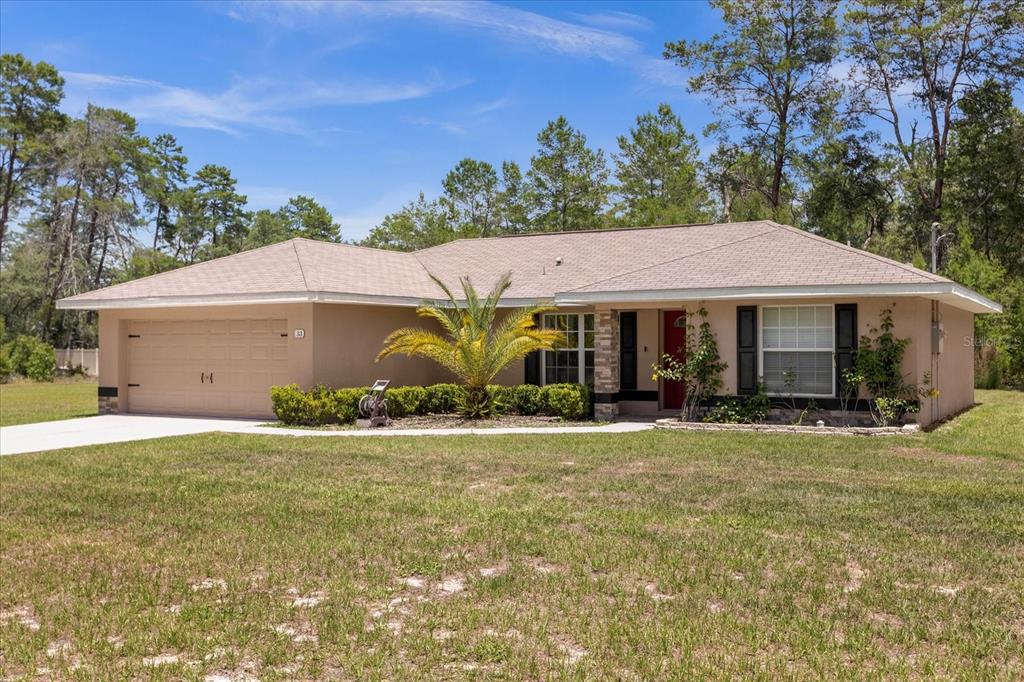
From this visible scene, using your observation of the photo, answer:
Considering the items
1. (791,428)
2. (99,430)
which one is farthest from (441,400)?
(791,428)

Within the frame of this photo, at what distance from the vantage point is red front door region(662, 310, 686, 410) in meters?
19.0

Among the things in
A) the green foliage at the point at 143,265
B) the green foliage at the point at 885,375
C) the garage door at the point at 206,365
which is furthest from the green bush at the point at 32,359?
the green foliage at the point at 885,375

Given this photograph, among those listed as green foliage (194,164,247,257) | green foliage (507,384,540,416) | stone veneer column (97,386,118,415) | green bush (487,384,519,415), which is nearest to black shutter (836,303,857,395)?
green foliage (507,384,540,416)

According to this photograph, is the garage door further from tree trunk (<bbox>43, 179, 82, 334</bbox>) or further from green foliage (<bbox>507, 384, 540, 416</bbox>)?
tree trunk (<bbox>43, 179, 82, 334</bbox>)

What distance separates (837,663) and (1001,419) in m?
15.3

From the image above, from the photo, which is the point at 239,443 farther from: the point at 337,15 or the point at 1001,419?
the point at 1001,419

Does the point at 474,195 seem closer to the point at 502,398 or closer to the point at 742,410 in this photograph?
the point at 502,398

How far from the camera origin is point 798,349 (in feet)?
52.2

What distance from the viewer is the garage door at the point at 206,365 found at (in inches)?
739

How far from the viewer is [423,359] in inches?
837

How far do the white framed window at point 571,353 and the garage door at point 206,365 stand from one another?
5989mm

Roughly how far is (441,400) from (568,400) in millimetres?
3082

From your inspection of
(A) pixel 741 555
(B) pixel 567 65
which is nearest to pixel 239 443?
(A) pixel 741 555

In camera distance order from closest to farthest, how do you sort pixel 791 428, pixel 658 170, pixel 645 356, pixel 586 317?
pixel 791 428, pixel 645 356, pixel 586 317, pixel 658 170
